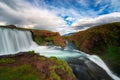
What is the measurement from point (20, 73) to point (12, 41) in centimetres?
2180

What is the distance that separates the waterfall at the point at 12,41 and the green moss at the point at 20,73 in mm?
16103

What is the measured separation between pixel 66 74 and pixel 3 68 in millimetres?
5406

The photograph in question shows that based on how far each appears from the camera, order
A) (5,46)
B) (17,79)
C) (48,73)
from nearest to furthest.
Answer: (17,79), (48,73), (5,46)

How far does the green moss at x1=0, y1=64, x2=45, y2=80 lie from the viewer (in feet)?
39.0

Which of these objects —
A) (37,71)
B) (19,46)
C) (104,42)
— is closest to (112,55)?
(104,42)

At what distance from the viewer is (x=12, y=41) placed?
33.2m

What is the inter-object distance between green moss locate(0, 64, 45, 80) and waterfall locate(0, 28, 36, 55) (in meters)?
16.1

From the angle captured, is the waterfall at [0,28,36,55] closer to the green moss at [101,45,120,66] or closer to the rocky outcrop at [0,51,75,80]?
the rocky outcrop at [0,51,75,80]

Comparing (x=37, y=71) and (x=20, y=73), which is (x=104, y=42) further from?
(x=20, y=73)

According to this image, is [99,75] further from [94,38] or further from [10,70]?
[94,38]

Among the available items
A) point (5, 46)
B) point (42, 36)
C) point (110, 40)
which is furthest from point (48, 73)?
point (42, 36)

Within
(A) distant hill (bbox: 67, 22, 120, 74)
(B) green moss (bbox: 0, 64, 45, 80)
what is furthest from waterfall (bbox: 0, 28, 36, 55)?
(B) green moss (bbox: 0, 64, 45, 80)

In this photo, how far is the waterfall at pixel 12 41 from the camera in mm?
30094

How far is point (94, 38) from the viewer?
40.4 metres
